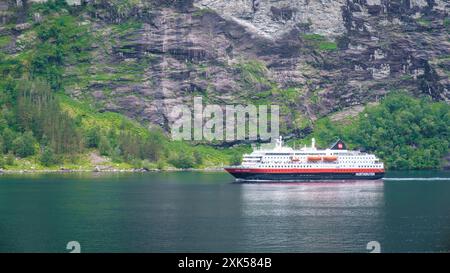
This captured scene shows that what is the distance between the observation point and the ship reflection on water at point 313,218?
103 metres

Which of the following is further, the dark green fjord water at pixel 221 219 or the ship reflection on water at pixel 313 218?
the ship reflection on water at pixel 313 218

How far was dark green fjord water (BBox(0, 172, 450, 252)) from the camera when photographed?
101250 millimetres

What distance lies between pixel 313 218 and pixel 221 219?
13686mm

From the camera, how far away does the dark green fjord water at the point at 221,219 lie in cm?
10125

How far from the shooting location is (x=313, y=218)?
12838 centimetres

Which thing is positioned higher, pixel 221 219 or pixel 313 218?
pixel 221 219

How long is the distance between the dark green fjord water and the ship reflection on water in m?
0.13

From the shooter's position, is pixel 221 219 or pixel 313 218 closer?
pixel 221 219

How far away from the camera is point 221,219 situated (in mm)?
125812

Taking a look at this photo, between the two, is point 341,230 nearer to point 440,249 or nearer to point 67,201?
point 440,249

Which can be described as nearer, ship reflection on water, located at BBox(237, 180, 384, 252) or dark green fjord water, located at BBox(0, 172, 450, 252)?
dark green fjord water, located at BBox(0, 172, 450, 252)

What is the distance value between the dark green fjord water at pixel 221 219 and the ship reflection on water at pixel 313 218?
0.13m

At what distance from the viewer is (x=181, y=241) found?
10350 centimetres
